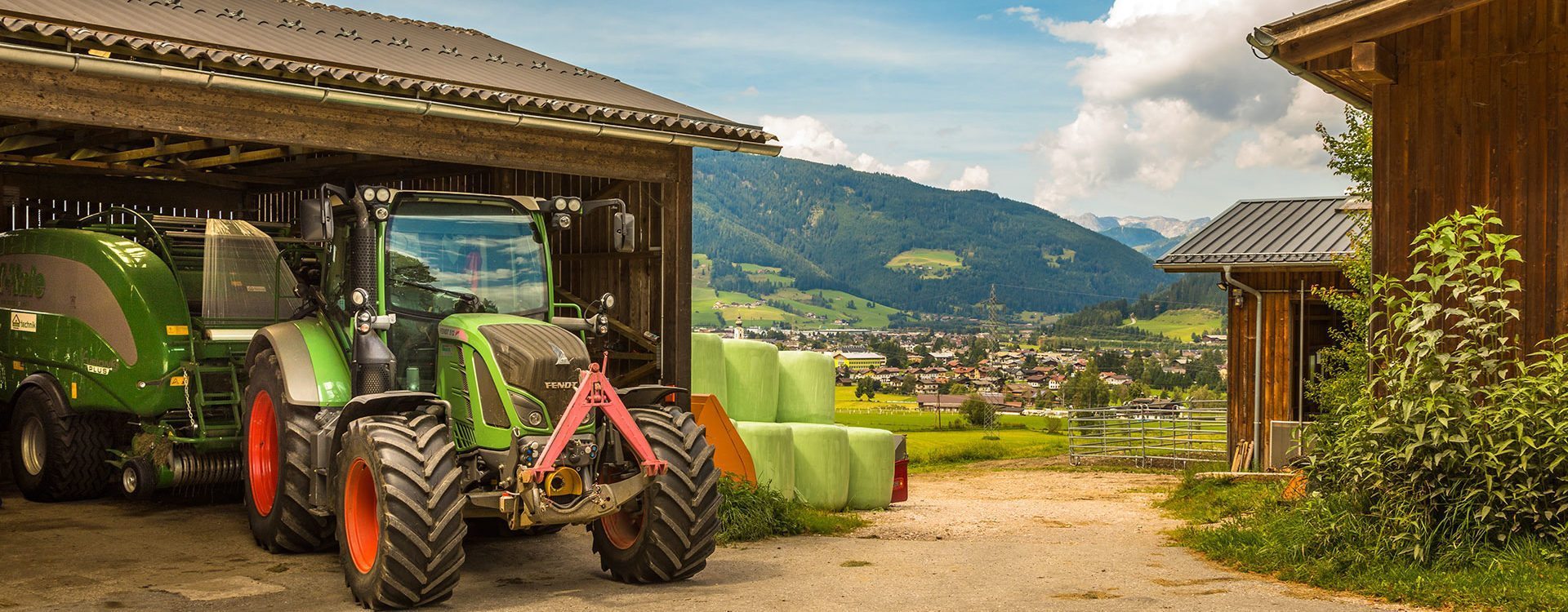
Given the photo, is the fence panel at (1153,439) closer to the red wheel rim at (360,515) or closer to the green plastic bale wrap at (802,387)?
the green plastic bale wrap at (802,387)

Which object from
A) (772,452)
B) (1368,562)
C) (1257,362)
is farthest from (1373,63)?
(1257,362)

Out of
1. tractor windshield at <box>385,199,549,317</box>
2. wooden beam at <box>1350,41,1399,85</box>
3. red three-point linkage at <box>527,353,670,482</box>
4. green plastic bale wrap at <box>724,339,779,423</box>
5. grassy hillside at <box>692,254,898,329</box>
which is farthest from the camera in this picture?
grassy hillside at <box>692,254,898,329</box>

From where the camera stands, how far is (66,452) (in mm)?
12039

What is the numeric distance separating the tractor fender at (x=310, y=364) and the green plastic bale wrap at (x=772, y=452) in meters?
4.11

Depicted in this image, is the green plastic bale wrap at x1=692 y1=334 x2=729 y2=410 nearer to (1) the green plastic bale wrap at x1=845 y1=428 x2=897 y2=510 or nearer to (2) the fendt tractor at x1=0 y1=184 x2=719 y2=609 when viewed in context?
(1) the green plastic bale wrap at x1=845 y1=428 x2=897 y2=510

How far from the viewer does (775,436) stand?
42.3 feet

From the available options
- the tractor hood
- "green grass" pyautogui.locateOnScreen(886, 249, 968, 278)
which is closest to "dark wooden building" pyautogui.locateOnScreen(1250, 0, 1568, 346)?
the tractor hood

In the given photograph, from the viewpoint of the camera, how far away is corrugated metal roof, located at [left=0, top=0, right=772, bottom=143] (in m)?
8.74

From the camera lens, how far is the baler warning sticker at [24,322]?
1255 cm

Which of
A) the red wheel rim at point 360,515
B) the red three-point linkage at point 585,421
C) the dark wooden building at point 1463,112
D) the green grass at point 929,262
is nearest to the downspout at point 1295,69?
the dark wooden building at point 1463,112

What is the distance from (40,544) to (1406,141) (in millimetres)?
10333

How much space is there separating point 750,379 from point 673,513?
6.27 meters

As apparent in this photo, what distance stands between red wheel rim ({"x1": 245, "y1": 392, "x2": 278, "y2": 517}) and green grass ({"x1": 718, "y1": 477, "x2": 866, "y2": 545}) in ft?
11.0

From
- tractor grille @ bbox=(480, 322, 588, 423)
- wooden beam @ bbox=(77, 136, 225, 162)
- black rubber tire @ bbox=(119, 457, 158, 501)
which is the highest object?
wooden beam @ bbox=(77, 136, 225, 162)
